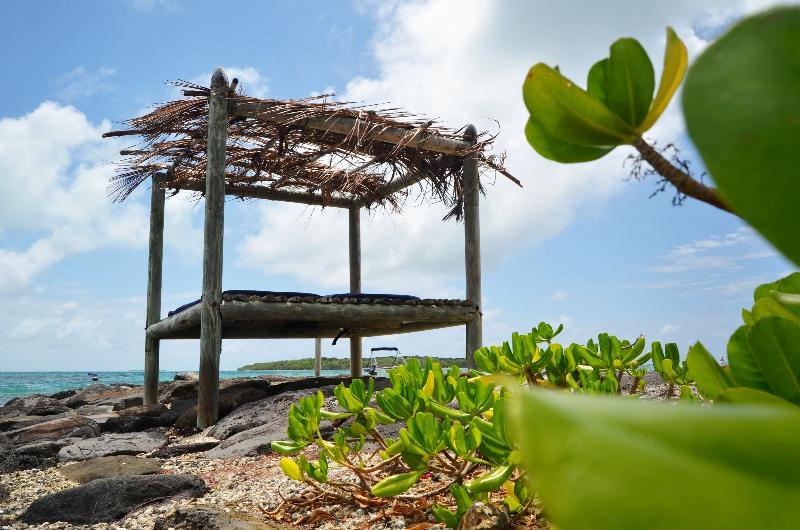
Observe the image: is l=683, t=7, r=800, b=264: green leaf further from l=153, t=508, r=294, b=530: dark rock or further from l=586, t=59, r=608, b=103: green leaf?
l=153, t=508, r=294, b=530: dark rock

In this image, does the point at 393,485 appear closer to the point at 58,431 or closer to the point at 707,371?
the point at 707,371

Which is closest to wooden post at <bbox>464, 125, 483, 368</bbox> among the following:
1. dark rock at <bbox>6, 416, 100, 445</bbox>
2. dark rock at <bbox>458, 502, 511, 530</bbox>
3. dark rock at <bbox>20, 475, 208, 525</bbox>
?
dark rock at <bbox>6, 416, 100, 445</bbox>

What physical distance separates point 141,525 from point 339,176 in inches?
248

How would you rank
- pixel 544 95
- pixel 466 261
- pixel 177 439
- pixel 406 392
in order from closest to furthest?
pixel 544 95
pixel 406 392
pixel 177 439
pixel 466 261

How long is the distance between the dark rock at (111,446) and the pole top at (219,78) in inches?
133

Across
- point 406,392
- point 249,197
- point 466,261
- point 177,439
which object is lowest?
point 177,439

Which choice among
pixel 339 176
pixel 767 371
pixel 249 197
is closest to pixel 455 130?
pixel 339 176

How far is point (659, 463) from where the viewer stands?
0.16 m

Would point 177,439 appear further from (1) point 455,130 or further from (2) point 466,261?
(1) point 455,130

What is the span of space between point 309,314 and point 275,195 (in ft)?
10.6

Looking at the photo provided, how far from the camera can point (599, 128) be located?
396 mm

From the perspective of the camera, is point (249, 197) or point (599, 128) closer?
point (599, 128)

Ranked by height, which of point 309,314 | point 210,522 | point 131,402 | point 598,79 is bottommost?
point 131,402

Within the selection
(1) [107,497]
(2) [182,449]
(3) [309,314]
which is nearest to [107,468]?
(2) [182,449]
